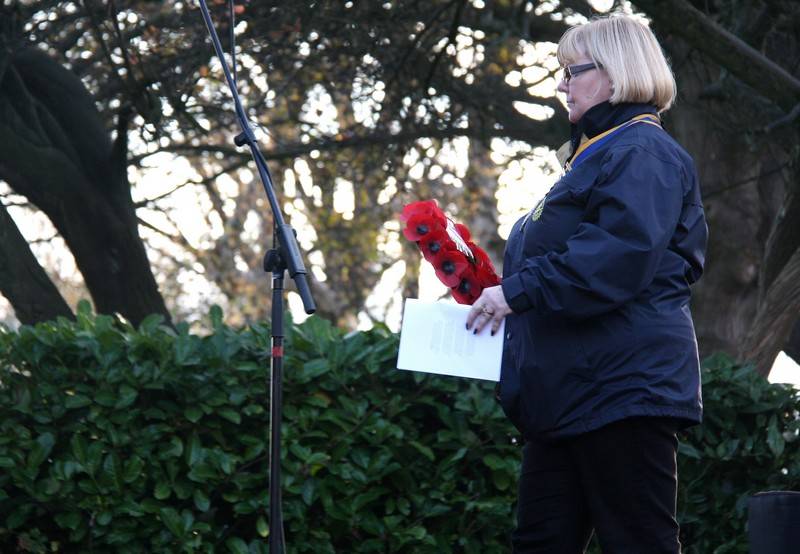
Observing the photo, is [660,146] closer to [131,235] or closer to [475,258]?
[475,258]

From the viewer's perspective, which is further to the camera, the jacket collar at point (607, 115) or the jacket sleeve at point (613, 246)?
the jacket collar at point (607, 115)

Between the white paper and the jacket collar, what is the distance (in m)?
0.57

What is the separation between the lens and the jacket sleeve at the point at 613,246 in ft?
8.33

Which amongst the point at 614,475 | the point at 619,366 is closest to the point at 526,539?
the point at 614,475

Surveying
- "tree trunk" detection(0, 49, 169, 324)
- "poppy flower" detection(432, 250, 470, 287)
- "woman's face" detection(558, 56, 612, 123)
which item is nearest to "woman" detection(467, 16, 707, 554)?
"woman's face" detection(558, 56, 612, 123)

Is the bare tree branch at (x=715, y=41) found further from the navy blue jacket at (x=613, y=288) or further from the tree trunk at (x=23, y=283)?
the tree trunk at (x=23, y=283)

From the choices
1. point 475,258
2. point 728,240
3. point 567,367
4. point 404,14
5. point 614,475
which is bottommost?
point 614,475

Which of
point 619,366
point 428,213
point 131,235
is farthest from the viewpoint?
point 131,235

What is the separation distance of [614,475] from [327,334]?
2243mm

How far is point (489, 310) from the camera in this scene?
2732mm

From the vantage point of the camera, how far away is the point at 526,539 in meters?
2.88

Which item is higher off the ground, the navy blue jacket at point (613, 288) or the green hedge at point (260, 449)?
the navy blue jacket at point (613, 288)

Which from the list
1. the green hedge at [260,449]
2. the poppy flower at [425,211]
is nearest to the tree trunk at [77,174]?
the green hedge at [260,449]

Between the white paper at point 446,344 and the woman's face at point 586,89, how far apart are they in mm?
607
